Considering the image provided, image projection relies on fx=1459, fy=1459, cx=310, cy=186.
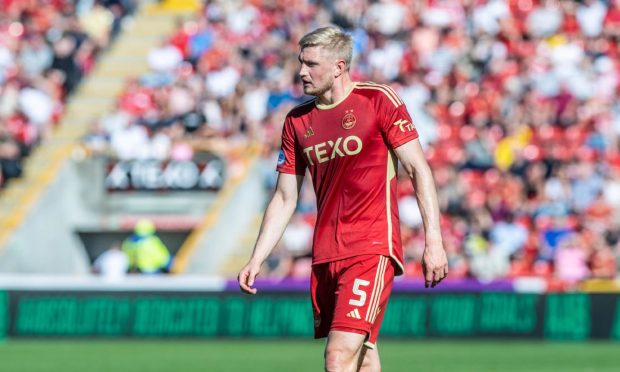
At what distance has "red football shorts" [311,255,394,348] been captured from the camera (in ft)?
26.0

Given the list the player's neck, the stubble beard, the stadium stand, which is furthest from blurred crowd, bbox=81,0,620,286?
the stubble beard

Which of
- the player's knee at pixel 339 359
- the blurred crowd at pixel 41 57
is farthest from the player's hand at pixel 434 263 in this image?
the blurred crowd at pixel 41 57

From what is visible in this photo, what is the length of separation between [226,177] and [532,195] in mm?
5117

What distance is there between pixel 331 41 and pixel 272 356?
9.94 meters

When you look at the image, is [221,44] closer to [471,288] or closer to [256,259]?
[471,288]

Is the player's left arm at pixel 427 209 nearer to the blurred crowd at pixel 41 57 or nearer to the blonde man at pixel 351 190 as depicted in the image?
the blonde man at pixel 351 190

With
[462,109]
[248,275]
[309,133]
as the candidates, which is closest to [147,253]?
[462,109]

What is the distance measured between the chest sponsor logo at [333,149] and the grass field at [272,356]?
7.19m

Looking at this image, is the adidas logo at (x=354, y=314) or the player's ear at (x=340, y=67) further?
the player's ear at (x=340, y=67)

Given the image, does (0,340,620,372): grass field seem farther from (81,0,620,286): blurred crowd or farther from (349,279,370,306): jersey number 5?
(349,279,370,306): jersey number 5

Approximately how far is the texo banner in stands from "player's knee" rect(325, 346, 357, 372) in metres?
15.9

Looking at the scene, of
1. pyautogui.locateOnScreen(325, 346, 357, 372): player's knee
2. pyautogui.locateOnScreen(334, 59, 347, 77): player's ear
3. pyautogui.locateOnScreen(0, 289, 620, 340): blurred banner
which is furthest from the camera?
pyautogui.locateOnScreen(0, 289, 620, 340): blurred banner

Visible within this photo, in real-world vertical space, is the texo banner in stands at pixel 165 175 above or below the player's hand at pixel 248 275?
above

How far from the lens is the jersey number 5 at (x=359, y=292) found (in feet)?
26.1
